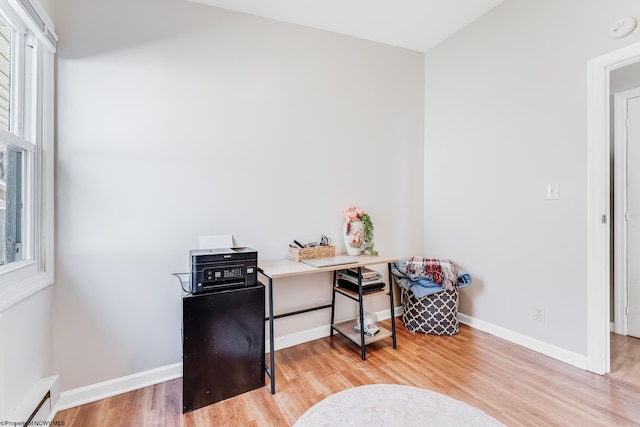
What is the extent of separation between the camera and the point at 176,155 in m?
2.01

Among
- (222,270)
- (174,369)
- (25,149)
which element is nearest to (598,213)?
(222,270)

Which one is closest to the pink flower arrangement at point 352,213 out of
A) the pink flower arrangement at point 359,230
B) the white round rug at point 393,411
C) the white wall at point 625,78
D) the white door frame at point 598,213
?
the pink flower arrangement at point 359,230

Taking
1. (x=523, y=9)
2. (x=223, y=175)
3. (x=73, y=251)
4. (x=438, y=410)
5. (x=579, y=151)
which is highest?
(x=523, y=9)

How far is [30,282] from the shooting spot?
1.47m

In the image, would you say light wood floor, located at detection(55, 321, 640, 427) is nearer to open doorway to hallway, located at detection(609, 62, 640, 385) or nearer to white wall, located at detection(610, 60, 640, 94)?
open doorway to hallway, located at detection(609, 62, 640, 385)

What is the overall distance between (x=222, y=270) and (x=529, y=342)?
2.41m

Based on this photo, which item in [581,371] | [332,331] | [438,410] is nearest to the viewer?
[438,410]

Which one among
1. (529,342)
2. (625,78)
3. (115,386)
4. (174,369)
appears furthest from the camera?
(625,78)

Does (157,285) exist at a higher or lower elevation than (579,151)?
lower

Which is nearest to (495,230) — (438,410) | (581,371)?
(581,371)

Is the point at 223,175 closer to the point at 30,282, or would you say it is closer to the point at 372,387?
the point at 30,282

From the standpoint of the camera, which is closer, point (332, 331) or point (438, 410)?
point (438, 410)

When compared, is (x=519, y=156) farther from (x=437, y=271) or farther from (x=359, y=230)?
(x=359, y=230)

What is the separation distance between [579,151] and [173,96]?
2.85 m
